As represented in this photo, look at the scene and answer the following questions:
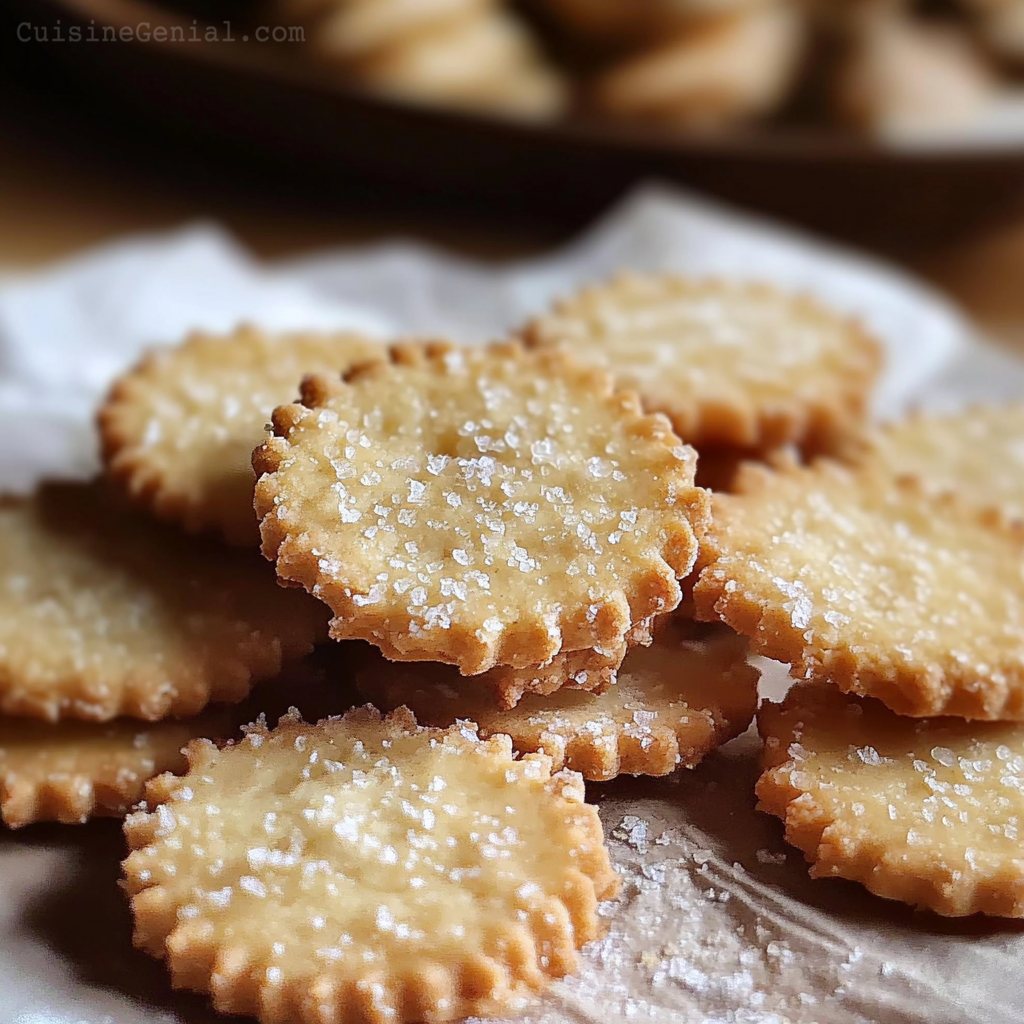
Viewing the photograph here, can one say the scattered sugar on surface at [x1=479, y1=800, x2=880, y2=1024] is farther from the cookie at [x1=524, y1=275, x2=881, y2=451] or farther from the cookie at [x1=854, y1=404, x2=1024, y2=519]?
the cookie at [x1=854, y1=404, x2=1024, y2=519]

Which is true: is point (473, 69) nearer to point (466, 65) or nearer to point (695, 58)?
point (466, 65)

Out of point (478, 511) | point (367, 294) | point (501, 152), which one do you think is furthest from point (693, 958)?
point (501, 152)

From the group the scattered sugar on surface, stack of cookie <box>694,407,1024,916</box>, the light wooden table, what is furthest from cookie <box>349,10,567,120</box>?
the scattered sugar on surface

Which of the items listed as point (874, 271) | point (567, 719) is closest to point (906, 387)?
point (874, 271)

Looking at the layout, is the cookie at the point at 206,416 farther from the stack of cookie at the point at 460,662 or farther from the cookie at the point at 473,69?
the cookie at the point at 473,69

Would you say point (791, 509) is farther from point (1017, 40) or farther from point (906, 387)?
point (1017, 40)

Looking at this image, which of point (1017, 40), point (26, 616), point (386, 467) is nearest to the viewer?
point (386, 467)
